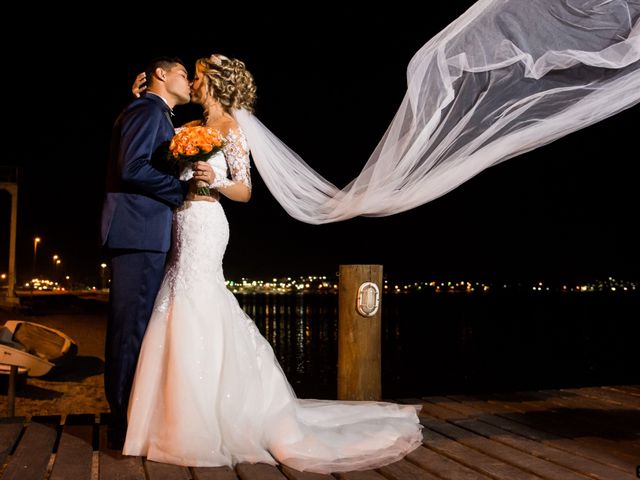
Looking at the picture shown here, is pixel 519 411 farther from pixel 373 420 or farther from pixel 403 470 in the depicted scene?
pixel 403 470

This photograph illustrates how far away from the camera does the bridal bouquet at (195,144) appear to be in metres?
3.56

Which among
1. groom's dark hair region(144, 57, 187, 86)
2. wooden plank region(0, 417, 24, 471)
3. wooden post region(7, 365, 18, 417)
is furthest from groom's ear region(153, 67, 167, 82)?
wooden post region(7, 365, 18, 417)

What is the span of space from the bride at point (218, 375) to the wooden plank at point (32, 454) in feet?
1.63

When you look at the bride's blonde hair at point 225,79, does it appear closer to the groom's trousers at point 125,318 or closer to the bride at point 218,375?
the bride at point 218,375

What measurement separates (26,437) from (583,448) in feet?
12.4

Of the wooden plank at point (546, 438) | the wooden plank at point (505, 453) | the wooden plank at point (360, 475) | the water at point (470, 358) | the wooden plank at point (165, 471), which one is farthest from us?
the water at point (470, 358)

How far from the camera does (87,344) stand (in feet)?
65.0

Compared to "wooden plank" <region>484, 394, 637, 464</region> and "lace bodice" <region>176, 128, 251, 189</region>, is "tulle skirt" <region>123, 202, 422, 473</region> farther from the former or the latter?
"wooden plank" <region>484, 394, 637, 464</region>

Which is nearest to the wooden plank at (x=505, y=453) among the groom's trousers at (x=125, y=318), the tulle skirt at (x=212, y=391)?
the tulle skirt at (x=212, y=391)

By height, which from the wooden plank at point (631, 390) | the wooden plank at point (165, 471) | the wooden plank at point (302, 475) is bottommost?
the wooden plank at point (631, 390)

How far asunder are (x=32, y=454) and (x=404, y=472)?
7.44 feet

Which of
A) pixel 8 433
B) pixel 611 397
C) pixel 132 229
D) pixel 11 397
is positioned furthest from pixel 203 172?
pixel 611 397

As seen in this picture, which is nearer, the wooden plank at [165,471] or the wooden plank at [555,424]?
the wooden plank at [165,471]

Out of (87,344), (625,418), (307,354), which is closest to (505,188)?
(307,354)
